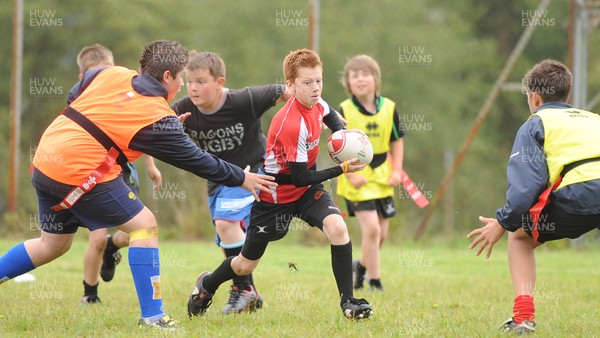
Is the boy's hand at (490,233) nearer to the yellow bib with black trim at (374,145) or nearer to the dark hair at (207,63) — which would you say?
the dark hair at (207,63)

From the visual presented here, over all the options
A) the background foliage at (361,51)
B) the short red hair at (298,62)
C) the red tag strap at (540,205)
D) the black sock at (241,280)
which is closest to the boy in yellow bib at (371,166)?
the black sock at (241,280)

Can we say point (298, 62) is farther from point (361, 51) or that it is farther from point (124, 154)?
point (361, 51)

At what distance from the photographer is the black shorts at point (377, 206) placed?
744cm

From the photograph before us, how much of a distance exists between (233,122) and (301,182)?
125 cm

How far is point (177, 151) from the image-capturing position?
15.8 ft

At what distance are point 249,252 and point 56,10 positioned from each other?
51.3ft

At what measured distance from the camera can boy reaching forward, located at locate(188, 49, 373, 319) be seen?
5113 mm

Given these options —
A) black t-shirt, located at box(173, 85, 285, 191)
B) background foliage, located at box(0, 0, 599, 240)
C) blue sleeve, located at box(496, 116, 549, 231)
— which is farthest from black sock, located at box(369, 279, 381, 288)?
background foliage, located at box(0, 0, 599, 240)

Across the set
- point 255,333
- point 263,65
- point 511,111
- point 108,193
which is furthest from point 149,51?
point 263,65

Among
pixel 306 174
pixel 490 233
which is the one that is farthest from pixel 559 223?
pixel 306 174

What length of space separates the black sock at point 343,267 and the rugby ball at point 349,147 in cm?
55

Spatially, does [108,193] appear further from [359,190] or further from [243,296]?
[359,190]

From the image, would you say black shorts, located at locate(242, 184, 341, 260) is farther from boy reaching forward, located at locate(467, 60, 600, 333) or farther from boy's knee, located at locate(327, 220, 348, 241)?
boy reaching forward, located at locate(467, 60, 600, 333)

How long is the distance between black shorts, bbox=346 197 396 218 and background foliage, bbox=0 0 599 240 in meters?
3.71
